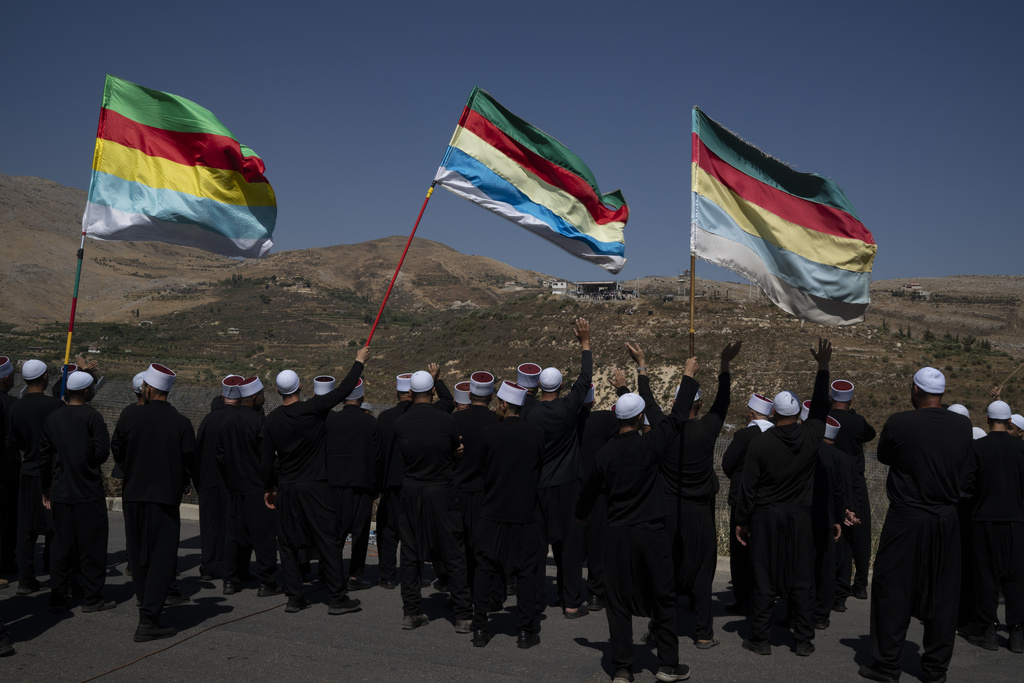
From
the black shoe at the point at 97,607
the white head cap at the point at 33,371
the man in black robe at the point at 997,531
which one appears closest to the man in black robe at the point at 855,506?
the man in black robe at the point at 997,531

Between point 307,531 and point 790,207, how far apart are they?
5.12 m

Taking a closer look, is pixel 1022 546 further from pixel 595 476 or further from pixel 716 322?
pixel 716 322

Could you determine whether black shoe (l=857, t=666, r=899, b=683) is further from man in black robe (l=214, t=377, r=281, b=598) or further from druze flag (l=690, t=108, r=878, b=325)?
man in black robe (l=214, t=377, r=281, b=598)

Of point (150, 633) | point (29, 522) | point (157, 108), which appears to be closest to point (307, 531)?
point (150, 633)

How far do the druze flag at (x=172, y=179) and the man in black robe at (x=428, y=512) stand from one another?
3124 millimetres

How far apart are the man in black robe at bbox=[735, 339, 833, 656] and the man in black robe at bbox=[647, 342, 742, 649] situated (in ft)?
1.05

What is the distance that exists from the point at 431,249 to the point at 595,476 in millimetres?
139876

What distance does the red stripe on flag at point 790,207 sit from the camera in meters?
7.00

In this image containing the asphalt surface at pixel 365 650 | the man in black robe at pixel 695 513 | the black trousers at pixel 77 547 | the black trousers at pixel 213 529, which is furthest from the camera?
the black trousers at pixel 213 529

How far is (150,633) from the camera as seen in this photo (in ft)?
20.4

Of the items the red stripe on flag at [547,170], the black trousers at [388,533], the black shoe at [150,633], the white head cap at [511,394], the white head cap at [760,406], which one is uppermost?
the red stripe on flag at [547,170]

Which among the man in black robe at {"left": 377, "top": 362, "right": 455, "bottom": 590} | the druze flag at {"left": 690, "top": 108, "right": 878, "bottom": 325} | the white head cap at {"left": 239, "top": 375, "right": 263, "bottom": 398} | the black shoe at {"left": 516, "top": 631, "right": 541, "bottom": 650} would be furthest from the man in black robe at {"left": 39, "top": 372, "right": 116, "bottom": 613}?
the druze flag at {"left": 690, "top": 108, "right": 878, "bottom": 325}

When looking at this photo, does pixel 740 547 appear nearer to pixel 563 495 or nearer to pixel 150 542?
pixel 563 495

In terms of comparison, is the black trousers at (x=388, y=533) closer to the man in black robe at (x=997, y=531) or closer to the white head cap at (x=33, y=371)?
the white head cap at (x=33, y=371)
